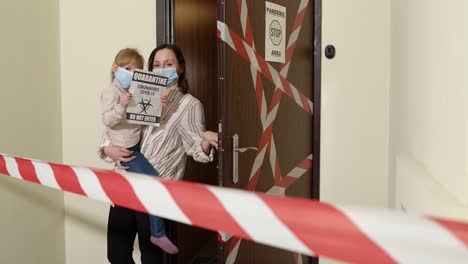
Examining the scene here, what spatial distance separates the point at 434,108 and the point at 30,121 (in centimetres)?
211

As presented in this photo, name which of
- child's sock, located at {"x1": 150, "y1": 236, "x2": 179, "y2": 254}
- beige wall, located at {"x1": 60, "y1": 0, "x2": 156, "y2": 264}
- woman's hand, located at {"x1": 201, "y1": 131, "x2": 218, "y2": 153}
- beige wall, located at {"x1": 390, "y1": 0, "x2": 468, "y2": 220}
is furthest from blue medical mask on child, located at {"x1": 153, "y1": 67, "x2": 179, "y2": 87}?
beige wall, located at {"x1": 390, "y1": 0, "x2": 468, "y2": 220}

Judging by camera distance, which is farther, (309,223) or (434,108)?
(434,108)

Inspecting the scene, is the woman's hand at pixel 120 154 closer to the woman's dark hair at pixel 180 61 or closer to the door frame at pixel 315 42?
the woman's dark hair at pixel 180 61

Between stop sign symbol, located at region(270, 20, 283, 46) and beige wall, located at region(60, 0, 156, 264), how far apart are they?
0.90 metres

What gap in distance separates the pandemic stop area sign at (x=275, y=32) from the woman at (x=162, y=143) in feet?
1.44

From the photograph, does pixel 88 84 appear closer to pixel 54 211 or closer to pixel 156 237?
pixel 54 211

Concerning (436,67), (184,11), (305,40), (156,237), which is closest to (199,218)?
(436,67)

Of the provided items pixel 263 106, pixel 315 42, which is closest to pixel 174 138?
pixel 263 106

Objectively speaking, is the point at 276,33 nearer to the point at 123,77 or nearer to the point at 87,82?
the point at 123,77

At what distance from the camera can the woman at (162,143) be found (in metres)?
2.11

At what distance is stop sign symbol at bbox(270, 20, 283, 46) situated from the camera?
2.14 m

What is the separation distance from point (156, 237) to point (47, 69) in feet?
4.14

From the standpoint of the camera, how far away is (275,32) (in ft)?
7.13

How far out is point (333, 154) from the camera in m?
2.57
